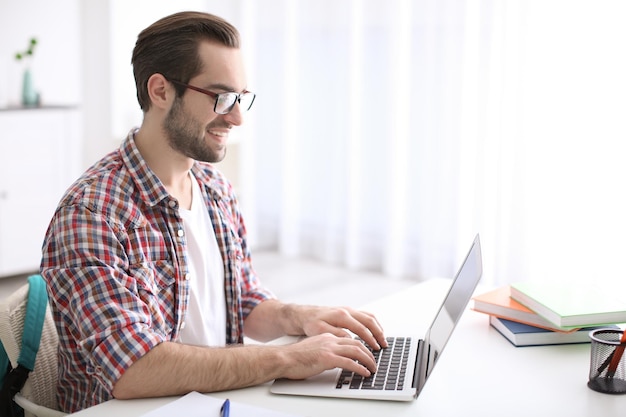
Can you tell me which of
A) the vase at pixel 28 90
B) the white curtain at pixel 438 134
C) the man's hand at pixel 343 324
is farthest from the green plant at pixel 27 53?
the man's hand at pixel 343 324

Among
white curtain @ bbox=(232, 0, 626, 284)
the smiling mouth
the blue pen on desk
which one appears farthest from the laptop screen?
white curtain @ bbox=(232, 0, 626, 284)

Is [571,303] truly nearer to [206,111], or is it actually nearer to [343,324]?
[343,324]

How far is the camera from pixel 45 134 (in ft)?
14.9

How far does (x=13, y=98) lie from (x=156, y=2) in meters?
1.00

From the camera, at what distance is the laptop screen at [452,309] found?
1.55 metres

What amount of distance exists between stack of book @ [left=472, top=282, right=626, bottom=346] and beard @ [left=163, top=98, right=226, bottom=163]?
689mm

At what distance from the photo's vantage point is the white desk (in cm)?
142

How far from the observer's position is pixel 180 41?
1816mm

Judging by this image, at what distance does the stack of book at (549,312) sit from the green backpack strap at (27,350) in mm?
933

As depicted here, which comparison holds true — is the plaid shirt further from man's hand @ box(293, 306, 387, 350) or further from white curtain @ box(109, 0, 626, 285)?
white curtain @ box(109, 0, 626, 285)

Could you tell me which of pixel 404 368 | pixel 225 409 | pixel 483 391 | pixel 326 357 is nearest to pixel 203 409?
pixel 225 409

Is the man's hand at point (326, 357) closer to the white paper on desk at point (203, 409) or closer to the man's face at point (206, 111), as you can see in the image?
the white paper on desk at point (203, 409)

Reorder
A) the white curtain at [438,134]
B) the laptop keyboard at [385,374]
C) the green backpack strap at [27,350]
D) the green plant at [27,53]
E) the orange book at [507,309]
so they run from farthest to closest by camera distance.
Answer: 1. the green plant at [27,53]
2. the white curtain at [438,134]
3. the orange book at [507,309]
4. the green backpack strap at [27,350]
5. the laptop keyboard at [385,374]

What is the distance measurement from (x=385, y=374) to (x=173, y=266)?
494 millimetres
